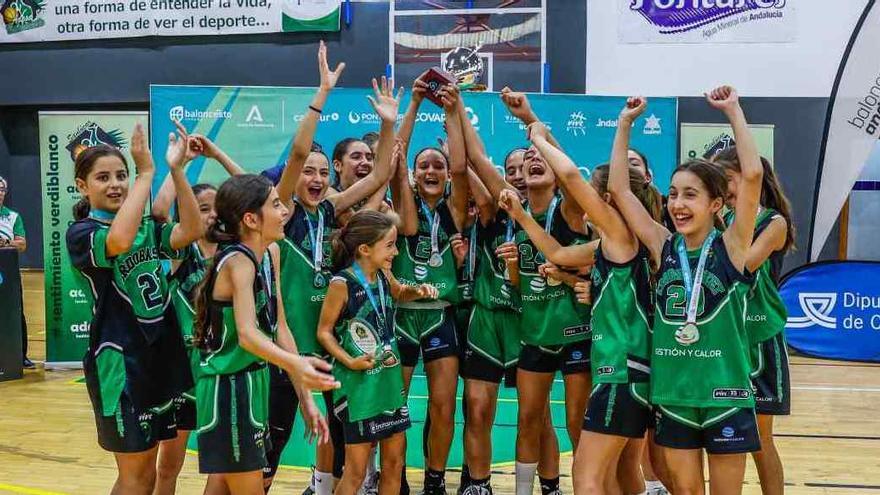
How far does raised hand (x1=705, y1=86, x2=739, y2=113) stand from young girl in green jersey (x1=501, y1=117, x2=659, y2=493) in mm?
393

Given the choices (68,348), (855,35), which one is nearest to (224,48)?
(68,348)

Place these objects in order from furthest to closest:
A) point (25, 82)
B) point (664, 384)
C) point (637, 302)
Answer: point (25, 82) < point (637, 302) < point (664, 384)

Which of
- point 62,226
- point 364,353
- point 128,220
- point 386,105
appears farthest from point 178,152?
point 62,226

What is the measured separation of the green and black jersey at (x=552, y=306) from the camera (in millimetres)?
4156

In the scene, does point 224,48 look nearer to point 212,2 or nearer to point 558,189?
point 212,2

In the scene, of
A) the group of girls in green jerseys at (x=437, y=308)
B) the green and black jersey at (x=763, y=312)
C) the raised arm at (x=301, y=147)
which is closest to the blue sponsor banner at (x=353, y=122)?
the group of girls in green jerseys at (x=437, y=308)

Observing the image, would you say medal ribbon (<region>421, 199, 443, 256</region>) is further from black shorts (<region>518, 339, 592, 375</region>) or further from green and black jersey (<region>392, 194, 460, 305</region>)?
black shorts (<region>518, 339, 592, 375</region>)

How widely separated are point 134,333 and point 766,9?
915 centimetres

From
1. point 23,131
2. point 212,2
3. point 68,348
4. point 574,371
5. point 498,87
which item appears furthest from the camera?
point 23,131

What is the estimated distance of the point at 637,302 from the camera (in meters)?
3.50

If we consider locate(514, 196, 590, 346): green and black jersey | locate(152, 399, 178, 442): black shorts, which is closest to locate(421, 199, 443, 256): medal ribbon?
locate(514, 196, 590, 346): green and black jersey

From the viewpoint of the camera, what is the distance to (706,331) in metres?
3.22

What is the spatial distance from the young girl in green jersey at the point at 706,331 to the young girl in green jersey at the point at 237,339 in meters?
1.25

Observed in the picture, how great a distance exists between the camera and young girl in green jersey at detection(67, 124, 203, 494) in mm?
3268
